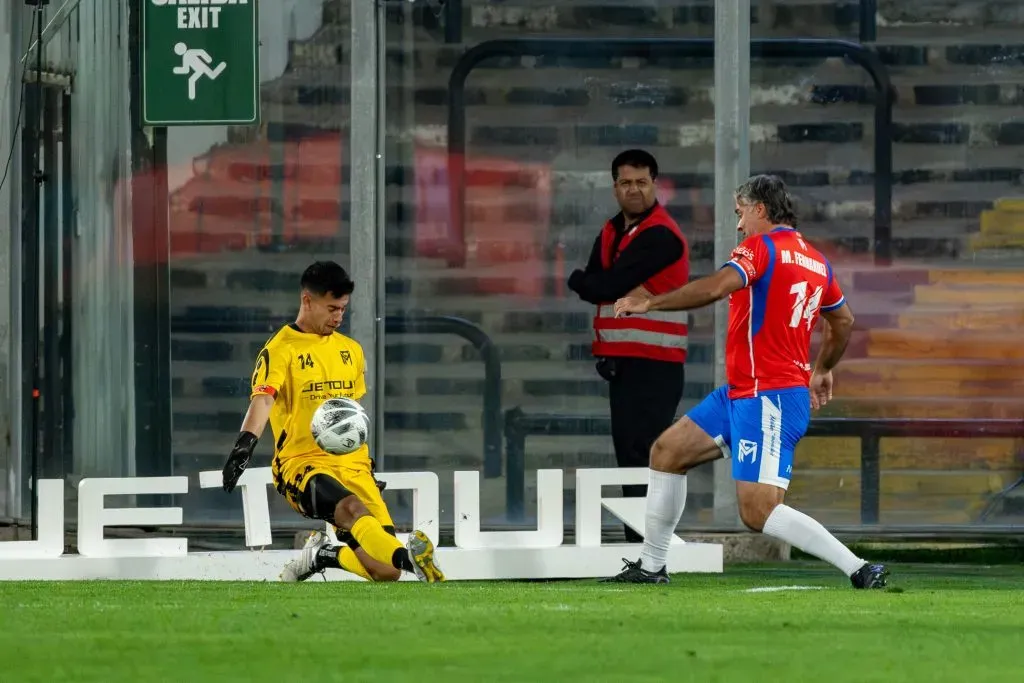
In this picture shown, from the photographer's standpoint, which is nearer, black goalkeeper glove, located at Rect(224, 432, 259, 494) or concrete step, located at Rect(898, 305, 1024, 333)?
black goalkeeper glove, located at Rect(224, 432, 259, 494)

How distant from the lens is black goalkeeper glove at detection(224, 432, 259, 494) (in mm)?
9875

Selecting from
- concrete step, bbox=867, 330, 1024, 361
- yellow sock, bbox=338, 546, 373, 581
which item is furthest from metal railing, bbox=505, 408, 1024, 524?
yellow sock, bbox=338, 546, 373, 581

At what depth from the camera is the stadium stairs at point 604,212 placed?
493 inches

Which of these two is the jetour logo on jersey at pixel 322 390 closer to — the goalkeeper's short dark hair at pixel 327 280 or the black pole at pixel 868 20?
the goalkeeper's short dark hair at pixel 327 280

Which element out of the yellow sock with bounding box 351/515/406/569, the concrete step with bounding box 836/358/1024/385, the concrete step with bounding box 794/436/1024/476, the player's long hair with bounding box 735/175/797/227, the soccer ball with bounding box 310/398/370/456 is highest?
the player's long hair with bounding box 735/175/797/227

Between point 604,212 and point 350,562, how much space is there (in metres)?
3.28

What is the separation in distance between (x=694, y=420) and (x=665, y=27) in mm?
3512

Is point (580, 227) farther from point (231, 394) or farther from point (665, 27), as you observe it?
point (231, 394)

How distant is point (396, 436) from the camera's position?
501 inches

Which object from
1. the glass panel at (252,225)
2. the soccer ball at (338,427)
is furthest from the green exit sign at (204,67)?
the soccer ball at (338,427)

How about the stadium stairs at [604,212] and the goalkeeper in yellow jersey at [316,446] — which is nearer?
the goalkeeper in yellow jersey at [316,446]

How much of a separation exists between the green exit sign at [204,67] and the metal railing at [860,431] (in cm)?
215

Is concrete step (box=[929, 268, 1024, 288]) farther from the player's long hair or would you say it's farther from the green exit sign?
the green exit sign

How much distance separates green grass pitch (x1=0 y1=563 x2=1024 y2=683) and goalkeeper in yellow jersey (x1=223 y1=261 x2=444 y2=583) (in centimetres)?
80
